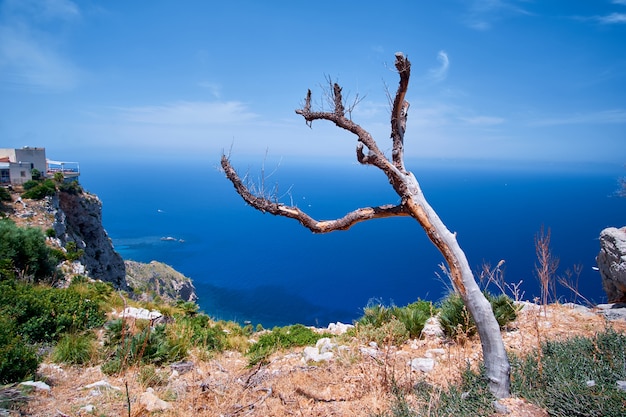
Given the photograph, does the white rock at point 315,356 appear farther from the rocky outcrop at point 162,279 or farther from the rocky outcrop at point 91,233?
the rocky outcrop at point 162,279

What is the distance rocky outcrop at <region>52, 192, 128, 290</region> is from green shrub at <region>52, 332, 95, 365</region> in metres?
23.8

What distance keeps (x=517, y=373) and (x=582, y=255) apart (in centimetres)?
8667

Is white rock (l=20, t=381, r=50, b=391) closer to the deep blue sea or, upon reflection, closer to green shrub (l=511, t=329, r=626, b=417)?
green shrub (l=511, t=329, r=626, b=417)

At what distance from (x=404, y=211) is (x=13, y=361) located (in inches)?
230

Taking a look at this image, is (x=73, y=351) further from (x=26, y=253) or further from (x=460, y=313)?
(x=460, y=313)

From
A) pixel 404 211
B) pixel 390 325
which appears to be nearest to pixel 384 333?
pixel 390 325

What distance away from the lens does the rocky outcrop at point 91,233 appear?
92.4 ft

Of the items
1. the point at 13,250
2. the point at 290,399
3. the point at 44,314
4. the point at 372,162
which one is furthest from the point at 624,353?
the point at 13,250

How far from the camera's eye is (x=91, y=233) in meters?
31.1

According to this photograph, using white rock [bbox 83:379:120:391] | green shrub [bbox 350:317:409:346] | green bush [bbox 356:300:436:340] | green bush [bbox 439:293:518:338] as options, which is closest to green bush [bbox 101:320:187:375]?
white rock [bbox 83:379:120:391]

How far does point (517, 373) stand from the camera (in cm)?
429

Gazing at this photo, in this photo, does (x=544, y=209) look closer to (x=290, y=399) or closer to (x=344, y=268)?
(x=344, y=268)

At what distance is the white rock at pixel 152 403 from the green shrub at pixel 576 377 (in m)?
4.20

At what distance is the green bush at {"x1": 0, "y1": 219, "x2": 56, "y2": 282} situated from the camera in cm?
970
